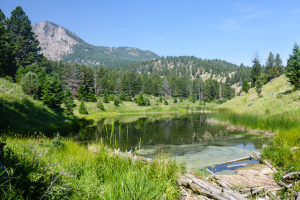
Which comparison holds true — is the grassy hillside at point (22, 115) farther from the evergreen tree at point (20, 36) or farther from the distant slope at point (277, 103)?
the evergreen tree at point (20, 36)

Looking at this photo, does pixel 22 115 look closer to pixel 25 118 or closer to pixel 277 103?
pixel 25 118

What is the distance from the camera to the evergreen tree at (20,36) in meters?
54.6

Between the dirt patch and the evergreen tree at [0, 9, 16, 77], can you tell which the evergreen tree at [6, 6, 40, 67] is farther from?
the dirt patch

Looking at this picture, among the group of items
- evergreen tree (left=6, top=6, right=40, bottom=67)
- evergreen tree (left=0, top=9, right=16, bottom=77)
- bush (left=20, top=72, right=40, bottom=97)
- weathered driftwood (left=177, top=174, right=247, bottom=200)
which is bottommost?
weathered driftwood (left=177, top=174, right=247, bottom=200)

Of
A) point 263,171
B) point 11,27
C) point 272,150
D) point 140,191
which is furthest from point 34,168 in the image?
point 11,27

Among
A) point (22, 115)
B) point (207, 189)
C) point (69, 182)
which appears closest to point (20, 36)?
point (22, 115)

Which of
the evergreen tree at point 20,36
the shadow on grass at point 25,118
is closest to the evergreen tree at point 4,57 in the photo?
the evergreen tree at point 20,36

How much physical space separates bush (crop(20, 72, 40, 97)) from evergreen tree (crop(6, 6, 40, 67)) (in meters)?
30.1

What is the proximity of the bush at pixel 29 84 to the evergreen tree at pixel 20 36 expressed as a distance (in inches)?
1183

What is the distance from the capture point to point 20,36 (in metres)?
55.6

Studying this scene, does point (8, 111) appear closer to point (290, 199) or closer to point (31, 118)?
point (31, 118)

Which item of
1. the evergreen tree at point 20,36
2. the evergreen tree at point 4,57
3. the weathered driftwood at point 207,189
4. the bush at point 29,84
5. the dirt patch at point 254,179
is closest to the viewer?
the weathered driftwood at point 207,189

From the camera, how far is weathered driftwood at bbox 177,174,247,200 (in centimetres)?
454

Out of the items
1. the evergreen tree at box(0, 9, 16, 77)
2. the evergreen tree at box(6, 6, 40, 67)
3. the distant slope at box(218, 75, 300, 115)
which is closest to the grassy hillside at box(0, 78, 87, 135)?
the evergreen tree at box(0, 9, 16, 77)
